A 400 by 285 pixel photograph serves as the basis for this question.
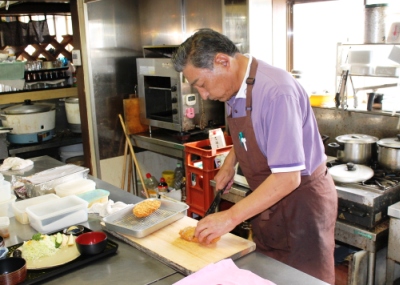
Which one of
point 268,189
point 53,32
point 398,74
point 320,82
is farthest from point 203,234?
point 53,32

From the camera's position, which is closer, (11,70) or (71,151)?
(11,70)

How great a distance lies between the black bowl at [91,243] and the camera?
1.65 meters

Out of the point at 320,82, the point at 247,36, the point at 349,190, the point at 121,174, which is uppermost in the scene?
the point at 247,36

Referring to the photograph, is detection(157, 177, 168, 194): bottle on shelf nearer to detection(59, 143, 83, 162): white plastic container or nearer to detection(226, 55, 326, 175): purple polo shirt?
detection(59, 143, 83, 162): white plastic container

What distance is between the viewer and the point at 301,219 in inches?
79.2

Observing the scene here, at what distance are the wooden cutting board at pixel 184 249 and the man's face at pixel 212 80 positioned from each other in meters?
0.59

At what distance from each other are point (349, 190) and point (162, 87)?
2.07 m

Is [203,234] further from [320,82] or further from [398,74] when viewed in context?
[320,82]

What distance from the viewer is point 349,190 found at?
254cm

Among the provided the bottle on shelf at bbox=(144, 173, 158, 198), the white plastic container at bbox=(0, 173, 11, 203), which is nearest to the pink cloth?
the white plastic container at bbox=(0, 173, 11, 203)

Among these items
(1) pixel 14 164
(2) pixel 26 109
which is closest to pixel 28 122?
(2) pixel 26 109

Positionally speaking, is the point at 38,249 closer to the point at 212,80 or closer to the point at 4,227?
the point at 4,227

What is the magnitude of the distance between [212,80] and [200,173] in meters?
1.59

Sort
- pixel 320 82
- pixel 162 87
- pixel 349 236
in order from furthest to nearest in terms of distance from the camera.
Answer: pixel 162 87 < pixel 320 82 < pixel 349 236
